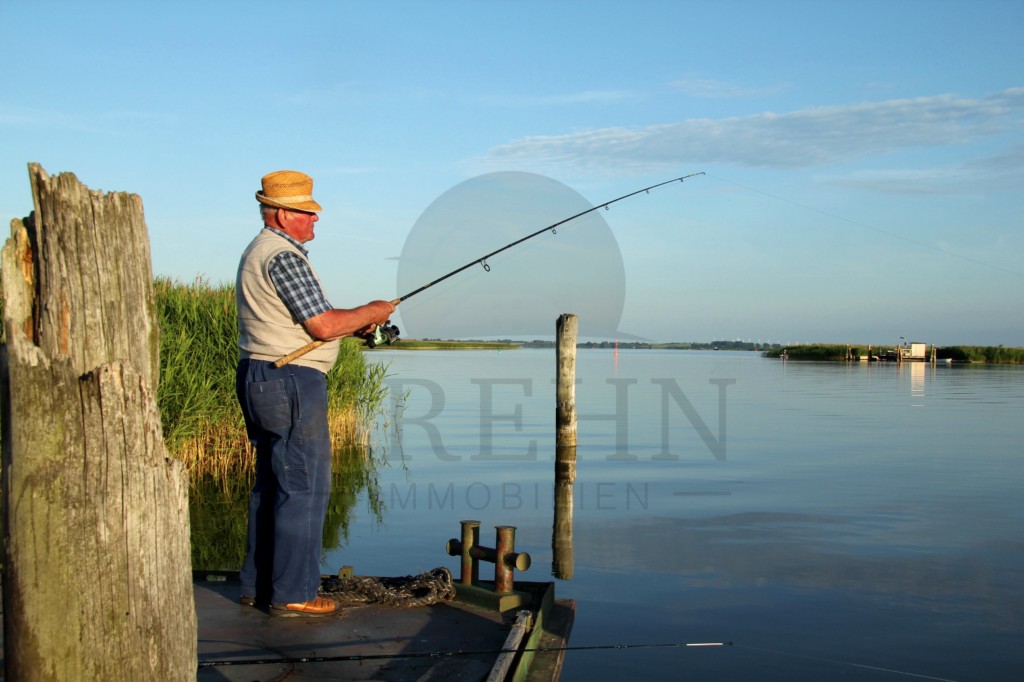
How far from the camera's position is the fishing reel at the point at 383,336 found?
5.34 m

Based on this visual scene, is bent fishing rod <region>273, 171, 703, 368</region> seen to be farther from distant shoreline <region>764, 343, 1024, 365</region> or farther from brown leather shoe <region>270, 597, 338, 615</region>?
distant shoreline <region>764, 343, 1024, 365</region>

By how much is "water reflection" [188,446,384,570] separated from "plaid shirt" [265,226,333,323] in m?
4.64

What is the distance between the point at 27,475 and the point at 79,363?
316 millimetres

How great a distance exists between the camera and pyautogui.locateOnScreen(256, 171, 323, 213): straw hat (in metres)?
4.65

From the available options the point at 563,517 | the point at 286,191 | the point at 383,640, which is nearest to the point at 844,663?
the point at 383,640

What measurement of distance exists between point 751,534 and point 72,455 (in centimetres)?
853

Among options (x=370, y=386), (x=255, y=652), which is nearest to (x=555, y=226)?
(x=255, y=652)

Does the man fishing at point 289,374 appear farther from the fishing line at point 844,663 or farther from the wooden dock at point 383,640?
the fishing line at point 844,663

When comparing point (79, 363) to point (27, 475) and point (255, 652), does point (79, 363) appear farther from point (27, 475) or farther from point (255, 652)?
point (255, 652)

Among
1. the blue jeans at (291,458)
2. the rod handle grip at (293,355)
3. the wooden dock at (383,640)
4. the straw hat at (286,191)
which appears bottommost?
the wooden dock at (383,640)

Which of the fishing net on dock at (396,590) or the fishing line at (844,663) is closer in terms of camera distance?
the fishing net on dock at (396,590)

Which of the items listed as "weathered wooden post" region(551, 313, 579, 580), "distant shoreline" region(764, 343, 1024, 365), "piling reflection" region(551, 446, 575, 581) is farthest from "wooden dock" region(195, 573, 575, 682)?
"distant shoreline" region(764, 343, 1024, 365)

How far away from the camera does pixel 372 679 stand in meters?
3.97

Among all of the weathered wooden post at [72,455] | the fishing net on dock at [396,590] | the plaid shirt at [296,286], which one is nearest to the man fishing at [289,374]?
the plaid shirt at [296,286]
